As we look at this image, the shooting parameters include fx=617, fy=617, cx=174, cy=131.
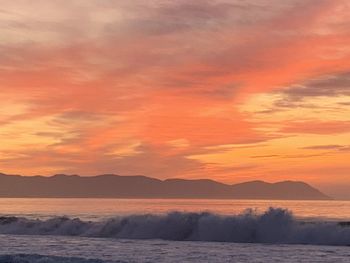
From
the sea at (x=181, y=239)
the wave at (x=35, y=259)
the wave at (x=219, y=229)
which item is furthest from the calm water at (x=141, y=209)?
the wave at (x=35, y=259)

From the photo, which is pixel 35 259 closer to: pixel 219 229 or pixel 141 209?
Result: pixel 219 229

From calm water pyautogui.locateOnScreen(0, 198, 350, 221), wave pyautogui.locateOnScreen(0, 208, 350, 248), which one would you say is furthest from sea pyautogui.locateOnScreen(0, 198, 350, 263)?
calm water pyautogui.locateOnScreen(0, 198, 350, 221)

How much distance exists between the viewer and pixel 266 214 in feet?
147

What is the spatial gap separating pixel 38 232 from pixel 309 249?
2499 centimetres

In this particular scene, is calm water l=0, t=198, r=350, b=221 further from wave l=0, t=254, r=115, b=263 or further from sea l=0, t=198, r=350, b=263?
wave l=0, t=254, r=115, b=263

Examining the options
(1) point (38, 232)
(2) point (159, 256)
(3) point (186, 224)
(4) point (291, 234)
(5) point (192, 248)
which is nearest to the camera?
(2) point (159, 256)

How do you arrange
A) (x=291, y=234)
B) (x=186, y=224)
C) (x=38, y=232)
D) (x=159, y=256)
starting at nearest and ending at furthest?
(x=159, y=256) → (x=291, y=234) → (x=186, y=224) → (x=38, y=232)

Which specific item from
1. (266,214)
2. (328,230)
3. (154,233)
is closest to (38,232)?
(154,233)

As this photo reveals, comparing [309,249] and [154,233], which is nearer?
[309,249]

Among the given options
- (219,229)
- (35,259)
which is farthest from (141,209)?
(35,259)

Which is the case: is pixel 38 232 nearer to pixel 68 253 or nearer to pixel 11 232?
pixel 11 232

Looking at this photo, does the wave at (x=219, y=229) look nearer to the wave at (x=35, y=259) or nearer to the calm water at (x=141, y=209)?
the calm water at (x=141, y=209)

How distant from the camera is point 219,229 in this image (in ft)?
148

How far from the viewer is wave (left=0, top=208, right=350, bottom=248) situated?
4244 centimetres
